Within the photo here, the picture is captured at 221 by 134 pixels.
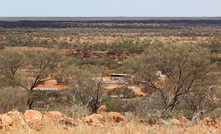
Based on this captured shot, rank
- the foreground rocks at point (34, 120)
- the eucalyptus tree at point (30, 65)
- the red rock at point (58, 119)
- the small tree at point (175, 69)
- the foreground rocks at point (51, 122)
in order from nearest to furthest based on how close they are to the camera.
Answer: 1. the foreground rocks at point (51, 122)
2. the foreground rocks at point (34, 120)
3. the red rock at point (58, 119)
4. the small tree at point (175, 69)
5. the eucalyptus tree at point (30, 65)

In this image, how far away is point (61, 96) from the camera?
19.6 m

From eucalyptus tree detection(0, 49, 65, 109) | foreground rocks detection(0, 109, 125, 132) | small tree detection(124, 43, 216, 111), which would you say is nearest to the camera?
foreground rocks detection(0, 109, 125, 132)

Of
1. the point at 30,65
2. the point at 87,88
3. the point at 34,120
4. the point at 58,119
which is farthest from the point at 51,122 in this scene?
the point at 30,65

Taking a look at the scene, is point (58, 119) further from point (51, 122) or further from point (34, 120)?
point (51, 122)

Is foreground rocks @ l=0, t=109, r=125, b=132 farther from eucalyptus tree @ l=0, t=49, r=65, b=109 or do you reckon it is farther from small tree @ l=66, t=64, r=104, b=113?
eucalyptus tree @ l=0, t=49, r=65, b=109

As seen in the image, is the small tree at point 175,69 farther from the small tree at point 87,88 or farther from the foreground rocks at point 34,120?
the foreground rocks at point 34,120

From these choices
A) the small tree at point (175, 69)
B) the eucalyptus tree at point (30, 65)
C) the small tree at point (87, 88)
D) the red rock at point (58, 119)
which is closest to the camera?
the red rock at point (58, 119)

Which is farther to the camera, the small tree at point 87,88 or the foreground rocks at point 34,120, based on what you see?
the small tree at point 87,88

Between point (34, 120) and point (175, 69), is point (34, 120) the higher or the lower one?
the lower one

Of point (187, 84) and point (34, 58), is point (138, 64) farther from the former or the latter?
point (34, 58)

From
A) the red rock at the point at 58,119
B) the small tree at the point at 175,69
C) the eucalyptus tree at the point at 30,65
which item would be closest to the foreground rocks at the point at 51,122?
the red rock at the point at 58,119

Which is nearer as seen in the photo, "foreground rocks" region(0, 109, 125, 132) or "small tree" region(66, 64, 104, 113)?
"foreground rocks" region(0, 109, 125, 132)

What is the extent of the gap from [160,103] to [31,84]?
10.2m

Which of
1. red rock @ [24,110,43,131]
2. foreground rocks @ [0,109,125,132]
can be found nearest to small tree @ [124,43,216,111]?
foreground rocks @ [0,109,125,132]
